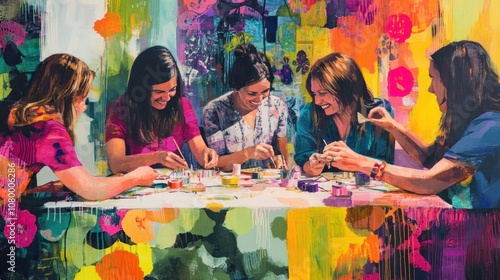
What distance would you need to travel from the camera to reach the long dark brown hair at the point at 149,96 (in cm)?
251

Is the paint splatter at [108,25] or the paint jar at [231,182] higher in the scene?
the paint splatter at [108,25]

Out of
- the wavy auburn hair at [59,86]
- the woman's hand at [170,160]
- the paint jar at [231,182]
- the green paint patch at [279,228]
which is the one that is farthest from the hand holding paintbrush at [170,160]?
the green paint patch at [279,228]

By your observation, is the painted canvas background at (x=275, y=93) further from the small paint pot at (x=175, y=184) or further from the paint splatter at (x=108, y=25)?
the small paint pot at (x=175, y=184)

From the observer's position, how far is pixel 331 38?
255 cm

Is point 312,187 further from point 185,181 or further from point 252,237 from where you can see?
point 185,181

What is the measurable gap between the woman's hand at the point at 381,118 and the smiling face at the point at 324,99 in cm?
20

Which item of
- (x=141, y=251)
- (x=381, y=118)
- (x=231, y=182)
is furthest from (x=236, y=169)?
(x=381, y=118)

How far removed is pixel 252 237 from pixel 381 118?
995mm

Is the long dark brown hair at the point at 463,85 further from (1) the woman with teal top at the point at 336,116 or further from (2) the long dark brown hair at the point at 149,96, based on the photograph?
(2) the long dark brown hair at the point at 149,96

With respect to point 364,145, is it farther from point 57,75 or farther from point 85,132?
point 57,75

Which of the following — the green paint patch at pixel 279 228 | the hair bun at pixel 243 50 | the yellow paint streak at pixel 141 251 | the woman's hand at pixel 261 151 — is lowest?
the yellow paint streak at pixel 141 251

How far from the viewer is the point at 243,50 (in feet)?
8.30

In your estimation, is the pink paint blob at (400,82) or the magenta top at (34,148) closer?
the magenta top at (34,148)

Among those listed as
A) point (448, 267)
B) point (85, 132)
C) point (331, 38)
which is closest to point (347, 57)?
point (331, 38)
